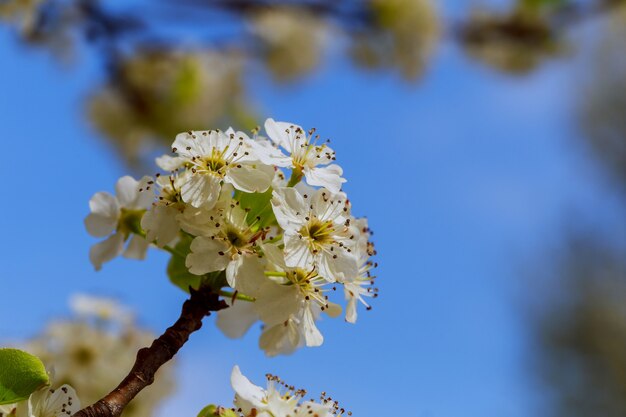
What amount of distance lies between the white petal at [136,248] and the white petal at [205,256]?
134 mm

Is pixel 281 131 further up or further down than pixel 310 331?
further up

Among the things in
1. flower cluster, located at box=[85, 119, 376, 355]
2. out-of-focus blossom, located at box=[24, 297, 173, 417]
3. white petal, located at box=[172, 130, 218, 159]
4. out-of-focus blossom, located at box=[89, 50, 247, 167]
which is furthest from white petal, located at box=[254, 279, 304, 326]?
out-of-focus blossom, located at box=[89, 50, 247, 167]

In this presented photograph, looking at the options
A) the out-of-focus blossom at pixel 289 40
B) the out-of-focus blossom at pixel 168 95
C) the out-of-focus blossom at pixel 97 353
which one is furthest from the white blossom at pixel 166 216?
the out-of-focus blossom at pixel 289 40

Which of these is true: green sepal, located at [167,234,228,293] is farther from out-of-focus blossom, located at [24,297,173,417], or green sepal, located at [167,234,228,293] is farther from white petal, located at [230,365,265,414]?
out-of-focus blossom, located at [24,297,173,417]

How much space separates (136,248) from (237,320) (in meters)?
0.12

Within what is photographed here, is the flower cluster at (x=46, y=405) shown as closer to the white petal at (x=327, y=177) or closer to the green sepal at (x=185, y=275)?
the green sepal at (x=185, y=275)

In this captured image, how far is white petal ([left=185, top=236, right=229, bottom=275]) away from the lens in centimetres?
52

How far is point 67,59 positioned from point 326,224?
5.68 ft

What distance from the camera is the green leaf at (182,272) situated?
59 cm

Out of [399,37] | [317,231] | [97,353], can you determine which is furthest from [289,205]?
[399,37]

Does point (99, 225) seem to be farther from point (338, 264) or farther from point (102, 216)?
point (338, 264)

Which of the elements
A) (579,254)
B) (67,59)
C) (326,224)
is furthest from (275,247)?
(579,254)

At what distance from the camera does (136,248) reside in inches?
25.7

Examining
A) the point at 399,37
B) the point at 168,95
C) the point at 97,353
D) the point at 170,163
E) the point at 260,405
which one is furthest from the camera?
the point at 399,37
